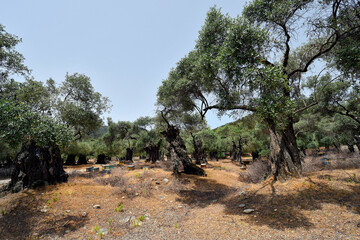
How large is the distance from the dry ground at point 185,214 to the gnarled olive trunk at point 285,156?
57 centimetres

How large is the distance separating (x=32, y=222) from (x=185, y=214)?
237 inches

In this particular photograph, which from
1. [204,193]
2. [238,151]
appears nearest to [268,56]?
[204,193]

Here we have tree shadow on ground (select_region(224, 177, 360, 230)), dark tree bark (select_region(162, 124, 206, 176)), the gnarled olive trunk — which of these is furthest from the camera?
dark tree bark (select_region(162, 124, 206, 176))

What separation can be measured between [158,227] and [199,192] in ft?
16.9

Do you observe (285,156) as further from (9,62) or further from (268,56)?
(9,62)

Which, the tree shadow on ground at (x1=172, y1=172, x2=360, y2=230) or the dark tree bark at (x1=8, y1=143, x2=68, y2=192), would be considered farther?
the dark tree bark at (x1=8, y1=143, x2=68, y2=192)

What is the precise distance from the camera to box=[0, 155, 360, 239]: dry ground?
465 centimetres

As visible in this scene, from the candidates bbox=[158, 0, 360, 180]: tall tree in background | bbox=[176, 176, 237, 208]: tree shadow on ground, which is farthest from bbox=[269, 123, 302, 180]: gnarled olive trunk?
bbox=[176, 176, 237, 208]: tree shadow on ground

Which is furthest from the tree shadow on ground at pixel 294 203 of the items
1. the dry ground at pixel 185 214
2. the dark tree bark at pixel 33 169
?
the dark tree bark at pixel 33 169

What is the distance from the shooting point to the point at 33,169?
372 inches

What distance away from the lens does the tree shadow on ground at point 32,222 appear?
5.37m

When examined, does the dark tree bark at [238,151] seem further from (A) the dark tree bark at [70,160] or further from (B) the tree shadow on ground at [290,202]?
(A) the dark tree bark at [70,160]

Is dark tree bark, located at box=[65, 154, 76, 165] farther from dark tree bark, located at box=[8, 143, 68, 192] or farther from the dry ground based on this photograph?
the dry ground

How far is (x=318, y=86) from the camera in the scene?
15.2m
